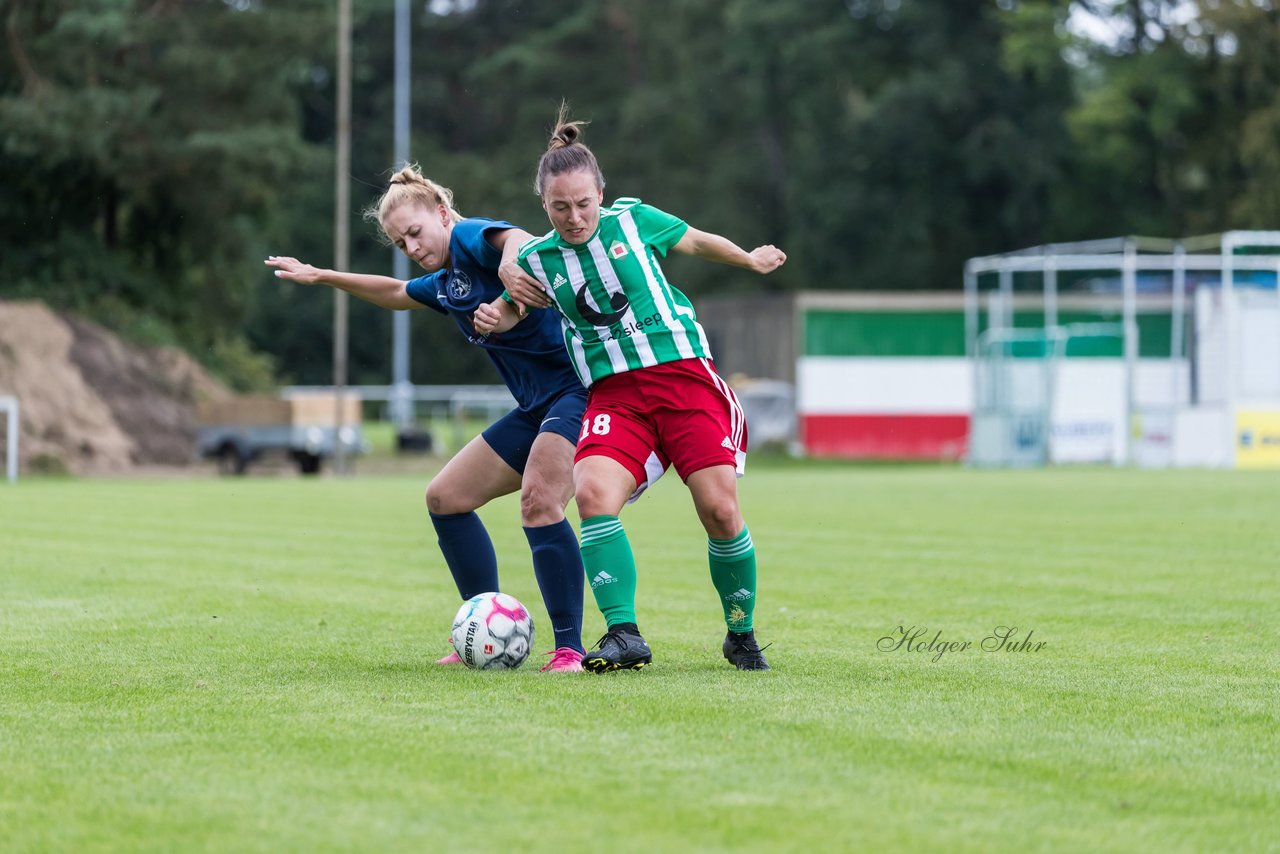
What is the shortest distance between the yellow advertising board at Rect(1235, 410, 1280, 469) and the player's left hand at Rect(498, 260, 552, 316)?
88.4 ft

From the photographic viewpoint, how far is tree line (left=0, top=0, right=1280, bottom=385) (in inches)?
1526

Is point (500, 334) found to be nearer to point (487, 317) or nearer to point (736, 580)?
point (487, 317)

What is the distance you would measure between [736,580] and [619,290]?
1111 millimetres

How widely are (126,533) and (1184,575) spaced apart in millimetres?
8314

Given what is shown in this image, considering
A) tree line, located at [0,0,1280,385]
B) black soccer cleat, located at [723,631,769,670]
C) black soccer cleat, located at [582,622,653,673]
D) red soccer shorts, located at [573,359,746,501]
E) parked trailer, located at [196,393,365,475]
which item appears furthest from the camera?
tree line, located at [0,0,1280,385]

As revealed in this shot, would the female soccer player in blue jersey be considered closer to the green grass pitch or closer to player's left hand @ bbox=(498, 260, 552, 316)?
player's left hand @ bbox=(498, 260, 552, 316)

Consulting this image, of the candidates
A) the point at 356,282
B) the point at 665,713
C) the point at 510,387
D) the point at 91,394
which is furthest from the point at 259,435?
the point at 665,713

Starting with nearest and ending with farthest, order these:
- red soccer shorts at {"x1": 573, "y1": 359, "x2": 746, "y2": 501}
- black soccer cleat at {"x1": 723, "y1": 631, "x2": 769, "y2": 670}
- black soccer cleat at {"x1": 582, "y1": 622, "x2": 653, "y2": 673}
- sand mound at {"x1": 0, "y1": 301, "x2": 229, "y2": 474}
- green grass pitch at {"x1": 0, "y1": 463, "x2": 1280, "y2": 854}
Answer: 1. green grass pitch at {"x1": 0, "y1": 463, "x2": 1280, "y2": 854}
2. black soccer cleat at {"x1": 582, "y1": 622, "x2": 653, "y2": 673}
3. red soccer shorts at {"x1": 573, "y1": 359, "x2": 746, "y2": 501}
4. black soccer cleat at {"x1": 723, "y1": 631, "x2": 769, "y2": 670}
5. sand mound at {"x1": 0, "y1": 301, "x2": 229, "y2": 474}

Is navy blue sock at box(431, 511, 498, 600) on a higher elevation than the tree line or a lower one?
lower

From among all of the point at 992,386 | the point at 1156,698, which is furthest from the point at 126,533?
the point at 992,386

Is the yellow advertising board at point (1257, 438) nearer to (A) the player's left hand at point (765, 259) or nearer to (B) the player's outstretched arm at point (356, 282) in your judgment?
(B) the player's outstretched arm at point (356, 282)

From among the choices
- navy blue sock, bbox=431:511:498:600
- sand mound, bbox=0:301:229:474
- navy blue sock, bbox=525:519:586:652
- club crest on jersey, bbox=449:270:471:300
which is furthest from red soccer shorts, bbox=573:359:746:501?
sand mound, bbox=0:301:229:474

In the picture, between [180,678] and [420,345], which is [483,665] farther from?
[420,345]

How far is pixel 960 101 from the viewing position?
50.5m
